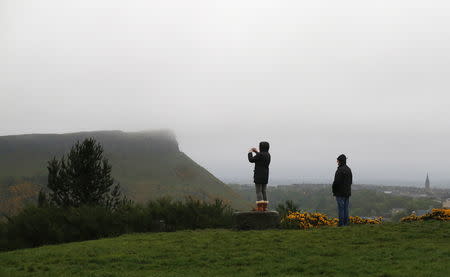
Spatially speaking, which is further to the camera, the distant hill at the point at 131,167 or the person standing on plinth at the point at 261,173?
the distant hill at the point at 131,167

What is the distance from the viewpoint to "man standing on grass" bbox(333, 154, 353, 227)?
17.2 metres

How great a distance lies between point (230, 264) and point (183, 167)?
390 feet

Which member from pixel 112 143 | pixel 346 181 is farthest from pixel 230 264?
pixel 112 143

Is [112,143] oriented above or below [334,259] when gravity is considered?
above

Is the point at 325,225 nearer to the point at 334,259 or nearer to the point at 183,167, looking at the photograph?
the point at 334,259

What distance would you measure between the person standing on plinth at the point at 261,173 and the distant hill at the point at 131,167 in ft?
267

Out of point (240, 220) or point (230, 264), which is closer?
point (230, 264)

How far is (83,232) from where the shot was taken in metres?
18.4

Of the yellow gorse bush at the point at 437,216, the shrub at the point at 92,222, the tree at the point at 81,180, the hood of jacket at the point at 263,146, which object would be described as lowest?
the shrub at the point at 92,222

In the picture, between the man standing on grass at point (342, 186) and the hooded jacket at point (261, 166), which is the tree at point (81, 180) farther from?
the man standing on grass at point (342, 186)

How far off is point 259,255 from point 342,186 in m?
6.55

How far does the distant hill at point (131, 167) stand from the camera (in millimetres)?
104812

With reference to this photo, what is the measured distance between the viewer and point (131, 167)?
126 meters

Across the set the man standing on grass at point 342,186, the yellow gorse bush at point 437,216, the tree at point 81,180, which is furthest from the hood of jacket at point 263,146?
the tree at point 81,180
